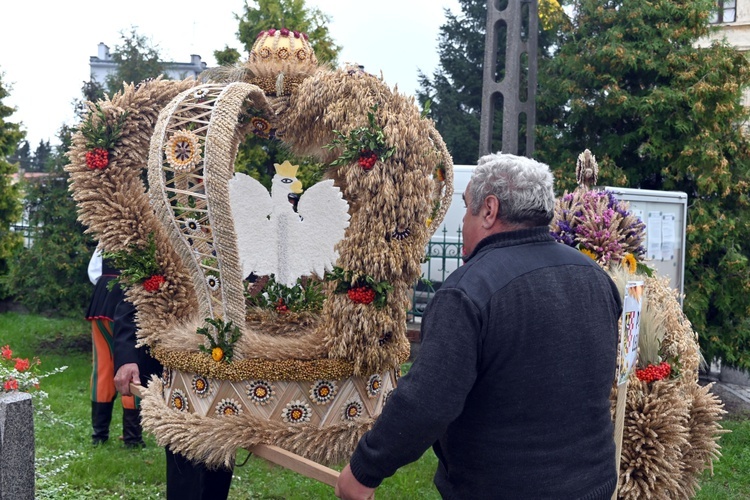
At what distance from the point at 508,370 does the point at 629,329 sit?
0.90 meters

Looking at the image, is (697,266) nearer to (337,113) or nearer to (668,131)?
(668,131)

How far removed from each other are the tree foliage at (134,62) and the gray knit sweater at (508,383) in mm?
7514

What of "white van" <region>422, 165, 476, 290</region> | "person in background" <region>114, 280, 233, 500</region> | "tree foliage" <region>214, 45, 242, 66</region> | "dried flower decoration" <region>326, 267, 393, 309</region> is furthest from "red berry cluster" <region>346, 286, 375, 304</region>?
"tree foliage" <region>214, 45, 242, 66</region>

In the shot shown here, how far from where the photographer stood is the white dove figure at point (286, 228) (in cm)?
295

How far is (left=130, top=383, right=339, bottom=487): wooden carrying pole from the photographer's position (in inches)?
95.4

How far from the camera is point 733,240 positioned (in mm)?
7387

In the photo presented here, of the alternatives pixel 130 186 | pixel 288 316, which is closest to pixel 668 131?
pixel 288 316

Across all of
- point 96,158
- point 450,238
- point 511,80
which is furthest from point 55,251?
point 511,80

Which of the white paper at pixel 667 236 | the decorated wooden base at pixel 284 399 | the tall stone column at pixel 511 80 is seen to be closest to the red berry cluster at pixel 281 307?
the decorated wooden base at pixel 284 399

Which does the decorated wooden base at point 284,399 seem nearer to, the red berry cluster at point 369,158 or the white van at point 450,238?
the red berry cluster at point 369,158

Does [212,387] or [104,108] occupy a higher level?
[104,108]

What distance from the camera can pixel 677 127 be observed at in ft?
25.0

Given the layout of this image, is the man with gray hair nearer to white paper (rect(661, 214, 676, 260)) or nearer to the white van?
white paper (rect(661, 214, 676, 260))

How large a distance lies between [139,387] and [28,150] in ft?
126
